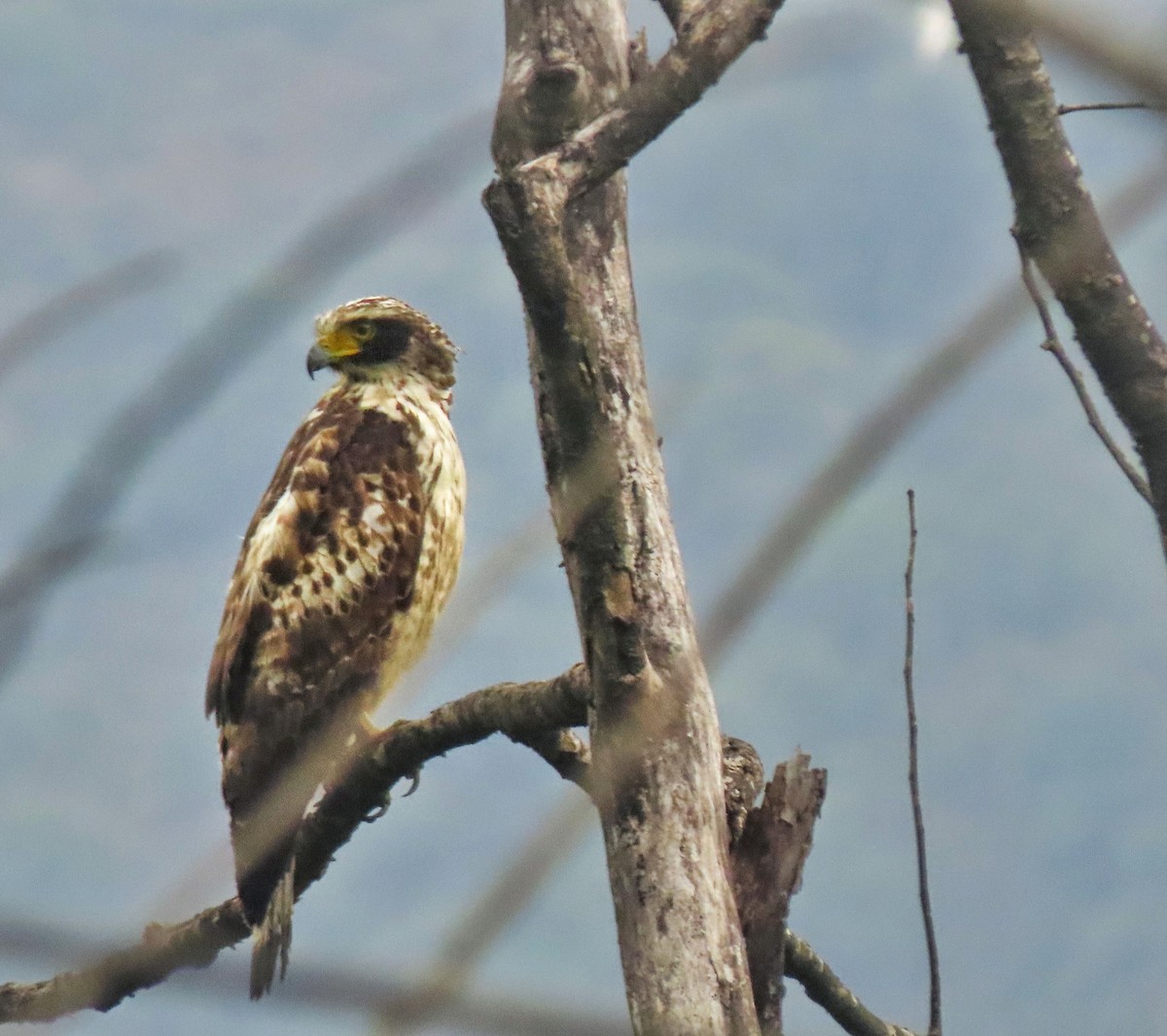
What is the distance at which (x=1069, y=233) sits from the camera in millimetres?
2260

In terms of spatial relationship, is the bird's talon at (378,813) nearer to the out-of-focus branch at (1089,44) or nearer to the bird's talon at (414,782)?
the bird's talon at (414,782)

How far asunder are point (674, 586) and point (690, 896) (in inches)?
27.0

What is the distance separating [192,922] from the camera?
4.61m

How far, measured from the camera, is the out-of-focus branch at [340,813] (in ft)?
11.8

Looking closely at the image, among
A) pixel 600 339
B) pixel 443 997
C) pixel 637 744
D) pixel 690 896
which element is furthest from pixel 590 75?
pixel 443 997

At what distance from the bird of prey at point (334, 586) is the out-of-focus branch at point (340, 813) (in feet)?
0.67

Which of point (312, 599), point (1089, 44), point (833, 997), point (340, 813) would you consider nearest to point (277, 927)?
point (340, 813)

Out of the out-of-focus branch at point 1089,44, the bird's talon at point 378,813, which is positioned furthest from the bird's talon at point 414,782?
the out-of-focus branch at point 1089,44

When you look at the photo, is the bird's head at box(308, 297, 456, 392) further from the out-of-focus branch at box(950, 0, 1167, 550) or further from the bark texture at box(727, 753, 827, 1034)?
the out-of-focus branch at box(950, 0, 1167, 550)

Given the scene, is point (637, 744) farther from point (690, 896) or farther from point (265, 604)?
point (265, 604)

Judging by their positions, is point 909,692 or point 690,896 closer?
point 909,692

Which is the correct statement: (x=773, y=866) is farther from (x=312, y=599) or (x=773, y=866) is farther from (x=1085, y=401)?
(x=312, y=599)

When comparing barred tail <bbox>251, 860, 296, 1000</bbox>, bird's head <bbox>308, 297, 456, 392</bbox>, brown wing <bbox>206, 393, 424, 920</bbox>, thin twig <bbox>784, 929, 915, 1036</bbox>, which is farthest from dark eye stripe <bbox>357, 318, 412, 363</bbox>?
thin twig <bbox>784, 929, 915, 1036</bbox>

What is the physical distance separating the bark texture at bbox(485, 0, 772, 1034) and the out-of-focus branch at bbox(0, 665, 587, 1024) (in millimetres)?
245
